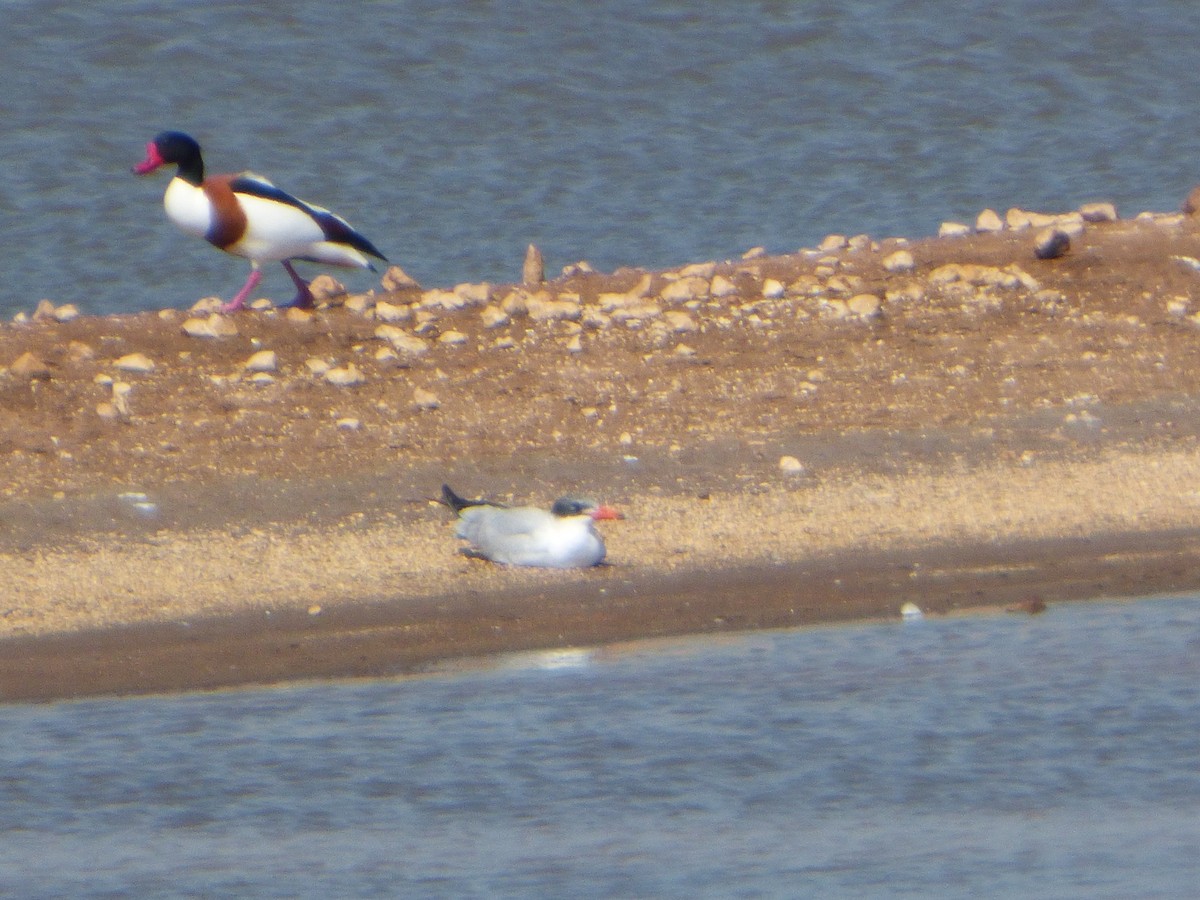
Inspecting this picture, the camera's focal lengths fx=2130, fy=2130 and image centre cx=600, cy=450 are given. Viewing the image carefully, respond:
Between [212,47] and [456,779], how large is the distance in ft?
47.6

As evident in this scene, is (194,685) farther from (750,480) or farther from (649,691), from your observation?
(750,480)

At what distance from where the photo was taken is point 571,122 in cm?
1838

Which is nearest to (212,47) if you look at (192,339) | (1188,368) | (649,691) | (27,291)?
(27,291)

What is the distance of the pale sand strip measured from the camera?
8133 millimetres

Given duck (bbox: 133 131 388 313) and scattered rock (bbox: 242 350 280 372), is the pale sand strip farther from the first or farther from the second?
duck (bbox: 133 131 388 313)

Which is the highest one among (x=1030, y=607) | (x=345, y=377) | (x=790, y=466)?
(x=345, y=377)

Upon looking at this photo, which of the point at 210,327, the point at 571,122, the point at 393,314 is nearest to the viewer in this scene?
the point at 210,327

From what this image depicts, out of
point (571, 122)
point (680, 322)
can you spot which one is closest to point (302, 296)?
point (680, 322)

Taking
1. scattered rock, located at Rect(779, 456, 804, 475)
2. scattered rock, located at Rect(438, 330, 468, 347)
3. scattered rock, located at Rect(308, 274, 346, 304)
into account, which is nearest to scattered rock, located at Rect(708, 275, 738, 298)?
scattered rock, located at Rect(438, 330, 468, 347)

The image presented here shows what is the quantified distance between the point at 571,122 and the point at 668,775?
1226 centimetres

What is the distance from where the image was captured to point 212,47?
65.8 ft

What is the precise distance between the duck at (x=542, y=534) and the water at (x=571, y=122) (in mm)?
5617

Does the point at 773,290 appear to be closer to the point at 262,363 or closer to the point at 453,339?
the point at 453,339

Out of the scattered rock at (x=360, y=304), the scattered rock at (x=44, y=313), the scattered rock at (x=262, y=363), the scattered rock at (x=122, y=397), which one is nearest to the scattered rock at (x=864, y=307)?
the scattered rock at (x=360, y=304)
